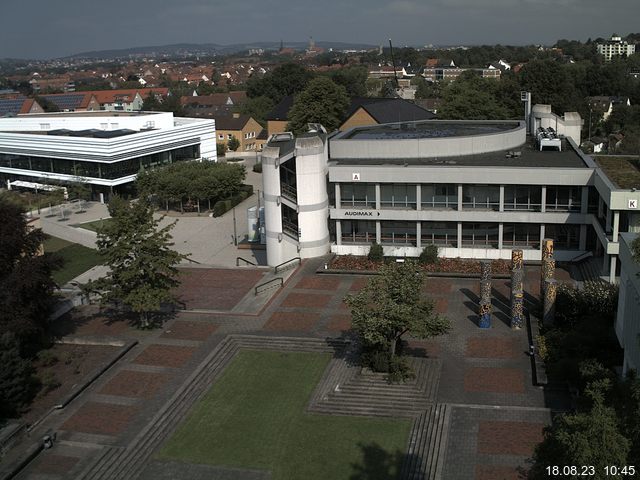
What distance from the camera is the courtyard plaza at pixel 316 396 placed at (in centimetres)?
2161

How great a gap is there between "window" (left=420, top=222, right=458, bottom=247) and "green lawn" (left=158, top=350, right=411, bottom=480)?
16518 millimetres

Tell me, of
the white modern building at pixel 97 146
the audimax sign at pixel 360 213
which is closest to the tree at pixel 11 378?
the audimax sign at pixel 360 213

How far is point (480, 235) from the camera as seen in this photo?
40688mm

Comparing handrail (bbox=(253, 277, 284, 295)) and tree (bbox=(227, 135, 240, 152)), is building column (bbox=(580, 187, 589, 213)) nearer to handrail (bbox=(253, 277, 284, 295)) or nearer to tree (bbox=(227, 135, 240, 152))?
handrail (bbox=(253, 277, 284, 295))

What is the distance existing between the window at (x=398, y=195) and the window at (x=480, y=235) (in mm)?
3372

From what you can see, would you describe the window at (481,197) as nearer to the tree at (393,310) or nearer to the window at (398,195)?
the window at (398,195)

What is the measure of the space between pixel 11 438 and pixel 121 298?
347 inches

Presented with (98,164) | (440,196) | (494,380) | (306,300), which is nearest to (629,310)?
(494,380)

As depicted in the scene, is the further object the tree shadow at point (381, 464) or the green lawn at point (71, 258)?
the green lawn at point (71, 258)

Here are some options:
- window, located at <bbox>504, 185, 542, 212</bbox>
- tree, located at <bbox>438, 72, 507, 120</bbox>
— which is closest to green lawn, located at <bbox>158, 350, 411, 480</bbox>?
window, located at <bbox>504, 185, 542, 212</bbox>

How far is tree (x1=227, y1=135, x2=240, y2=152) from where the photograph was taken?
9725cm

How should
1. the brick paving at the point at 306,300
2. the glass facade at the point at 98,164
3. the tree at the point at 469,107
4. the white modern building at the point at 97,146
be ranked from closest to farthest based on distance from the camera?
the brick paving at the point at 306,300
the white modern building at the point at 97,146
the glass facade at the point at 98,164
the tree at the point at 469,107

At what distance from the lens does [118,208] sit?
31000 mm

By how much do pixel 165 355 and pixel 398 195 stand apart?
704 inches
